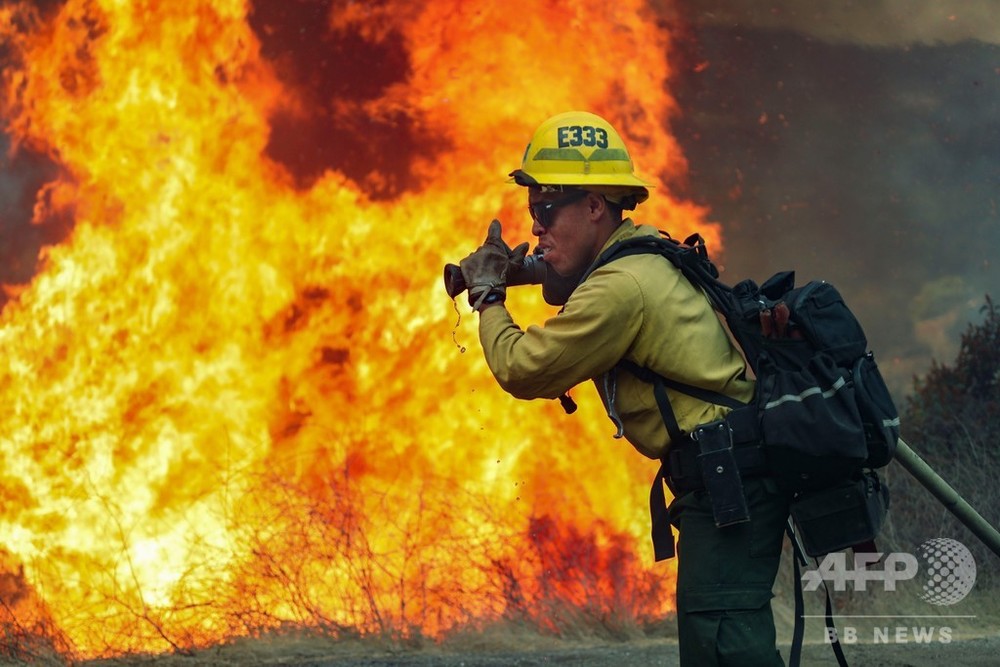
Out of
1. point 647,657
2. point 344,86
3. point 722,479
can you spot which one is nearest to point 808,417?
point 722,479

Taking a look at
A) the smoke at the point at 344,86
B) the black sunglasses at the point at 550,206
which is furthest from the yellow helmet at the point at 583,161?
the smoke at the point at 344,86

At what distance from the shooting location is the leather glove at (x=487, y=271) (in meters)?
3.46

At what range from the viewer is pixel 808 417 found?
3025 millimetres

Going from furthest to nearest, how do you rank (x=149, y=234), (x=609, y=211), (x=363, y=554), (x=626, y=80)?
1. (x=626, y=80)
2. (x=149, y=234)
3. (x=363, y=554)
4. (x=609, y=211)

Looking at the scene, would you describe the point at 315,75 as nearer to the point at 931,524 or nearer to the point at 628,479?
the point at 628,479

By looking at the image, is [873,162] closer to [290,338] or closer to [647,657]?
[290,338]

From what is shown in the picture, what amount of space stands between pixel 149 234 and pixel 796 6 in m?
6.62

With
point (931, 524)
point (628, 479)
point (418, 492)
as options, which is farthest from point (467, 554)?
point (931, 524)

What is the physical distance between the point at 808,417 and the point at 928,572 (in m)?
6.47

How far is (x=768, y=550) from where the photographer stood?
10.4 ft

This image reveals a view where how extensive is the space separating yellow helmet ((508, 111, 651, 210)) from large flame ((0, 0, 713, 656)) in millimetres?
4351

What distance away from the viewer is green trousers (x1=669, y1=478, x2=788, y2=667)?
9.90 ft

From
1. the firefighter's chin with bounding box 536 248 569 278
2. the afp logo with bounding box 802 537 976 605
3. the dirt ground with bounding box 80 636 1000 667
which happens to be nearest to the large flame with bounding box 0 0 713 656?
the dirt ground with bounding box 80 636 1000 667

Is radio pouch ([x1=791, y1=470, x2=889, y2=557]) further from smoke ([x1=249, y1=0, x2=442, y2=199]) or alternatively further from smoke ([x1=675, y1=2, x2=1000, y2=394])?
smoke ([x1=675, y1=2, x2=1000, y2=394])
